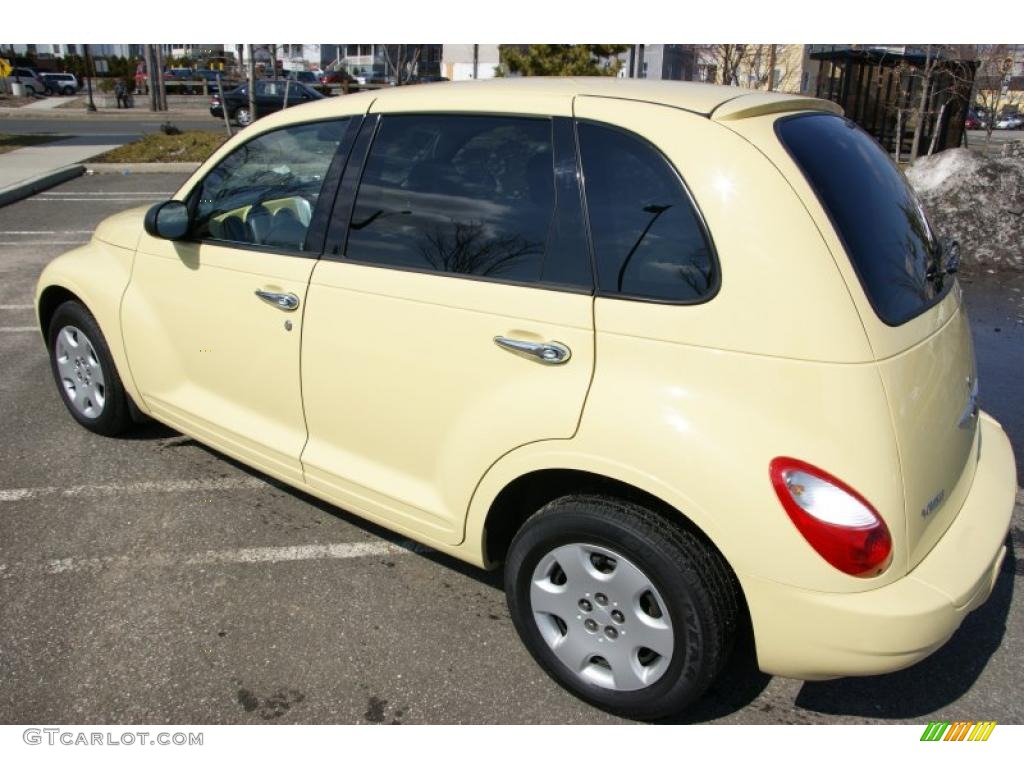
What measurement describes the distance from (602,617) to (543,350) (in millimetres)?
822

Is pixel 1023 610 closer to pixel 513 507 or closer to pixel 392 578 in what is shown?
pixel 513 507

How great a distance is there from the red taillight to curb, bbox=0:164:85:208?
12.6 m

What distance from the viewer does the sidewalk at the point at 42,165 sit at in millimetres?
12461

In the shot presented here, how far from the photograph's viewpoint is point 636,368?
2305 mm

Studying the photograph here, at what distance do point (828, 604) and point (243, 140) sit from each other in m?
2.83

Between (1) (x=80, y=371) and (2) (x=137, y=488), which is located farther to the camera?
(1) (x=80, y=371)

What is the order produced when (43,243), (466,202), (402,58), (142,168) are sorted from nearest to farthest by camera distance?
(466,202), (43,243), (142,168), (402,58)

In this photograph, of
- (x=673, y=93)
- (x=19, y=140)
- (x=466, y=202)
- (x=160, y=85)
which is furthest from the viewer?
(x=160, y=85)

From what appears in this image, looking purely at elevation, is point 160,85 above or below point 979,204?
above

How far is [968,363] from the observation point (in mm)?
2773

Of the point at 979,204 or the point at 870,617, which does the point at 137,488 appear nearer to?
the point at 870,617
